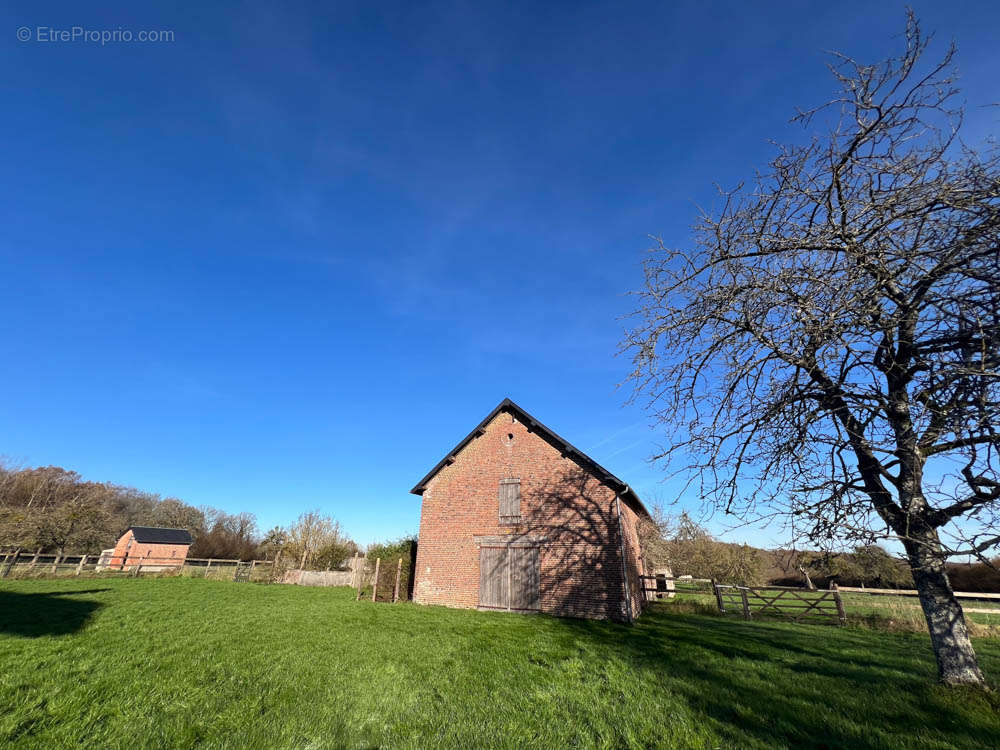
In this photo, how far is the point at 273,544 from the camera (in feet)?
127

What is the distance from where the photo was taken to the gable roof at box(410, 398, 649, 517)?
14.2m

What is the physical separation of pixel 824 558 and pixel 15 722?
33.8 ft

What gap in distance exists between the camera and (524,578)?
14672 mm

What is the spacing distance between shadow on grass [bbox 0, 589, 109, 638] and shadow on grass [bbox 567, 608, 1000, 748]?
12.6 meters

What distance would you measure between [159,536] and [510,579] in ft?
155

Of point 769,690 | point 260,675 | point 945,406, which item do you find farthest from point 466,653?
point 945,406

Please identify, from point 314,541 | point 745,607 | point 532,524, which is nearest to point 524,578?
point 532,524

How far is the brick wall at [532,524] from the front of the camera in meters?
13.7

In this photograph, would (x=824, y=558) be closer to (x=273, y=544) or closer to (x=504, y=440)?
(x=504, y=440)

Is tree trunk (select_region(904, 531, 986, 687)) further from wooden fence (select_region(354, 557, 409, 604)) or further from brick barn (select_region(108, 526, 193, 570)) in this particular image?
brick barn (select_region(108, 526, 193, 570))

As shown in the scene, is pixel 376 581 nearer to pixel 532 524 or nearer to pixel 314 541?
pixel 532 524

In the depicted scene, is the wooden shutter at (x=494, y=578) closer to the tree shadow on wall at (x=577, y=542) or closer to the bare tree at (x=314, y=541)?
the tree shadow on wall at (x=577, y=542)

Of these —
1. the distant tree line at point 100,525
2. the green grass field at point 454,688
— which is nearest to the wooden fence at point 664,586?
the green grass field at point 454,688

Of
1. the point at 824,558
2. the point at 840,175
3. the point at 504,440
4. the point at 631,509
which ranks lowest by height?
the point at 824,558
